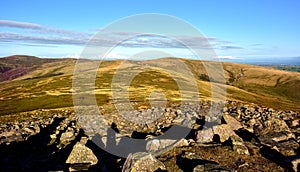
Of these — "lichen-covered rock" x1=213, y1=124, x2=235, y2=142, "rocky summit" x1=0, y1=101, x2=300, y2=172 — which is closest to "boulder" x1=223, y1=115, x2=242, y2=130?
"rocky summit" x1=0, y1=101, x2=300, y2=172

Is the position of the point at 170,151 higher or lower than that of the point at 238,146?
lower

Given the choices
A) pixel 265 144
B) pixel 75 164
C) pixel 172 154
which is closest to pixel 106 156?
pixel 75 164

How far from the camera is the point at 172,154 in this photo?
25250 mm

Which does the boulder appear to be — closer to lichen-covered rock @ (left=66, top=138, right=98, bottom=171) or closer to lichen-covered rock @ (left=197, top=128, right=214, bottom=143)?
A: lichen-covered rock @ (left=197, top=128, right=214, bottom=143)

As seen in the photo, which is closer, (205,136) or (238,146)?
(238,146)

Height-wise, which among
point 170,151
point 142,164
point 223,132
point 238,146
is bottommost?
point 170,151

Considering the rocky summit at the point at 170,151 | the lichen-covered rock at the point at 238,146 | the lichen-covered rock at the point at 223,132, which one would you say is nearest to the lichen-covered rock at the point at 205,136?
the rocky summit at the point at 170,151

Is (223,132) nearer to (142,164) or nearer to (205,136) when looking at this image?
(205,136)

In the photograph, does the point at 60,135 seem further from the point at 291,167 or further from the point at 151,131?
the point at 291,167

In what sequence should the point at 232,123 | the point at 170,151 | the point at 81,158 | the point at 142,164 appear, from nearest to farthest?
the point at 142,164 → the point at 81,158 → the point at 170,151 → the point at 232,123

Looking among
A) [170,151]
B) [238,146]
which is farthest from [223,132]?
[170,151]

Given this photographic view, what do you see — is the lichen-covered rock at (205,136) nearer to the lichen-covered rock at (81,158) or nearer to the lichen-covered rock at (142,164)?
the lichen-covered rock at (142,164)

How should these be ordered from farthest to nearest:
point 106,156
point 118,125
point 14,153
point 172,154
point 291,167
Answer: point 118,125 < point 14,153 < point 106,156 < point 172,154 < point 291,167

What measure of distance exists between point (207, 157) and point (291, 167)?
6815 mm
